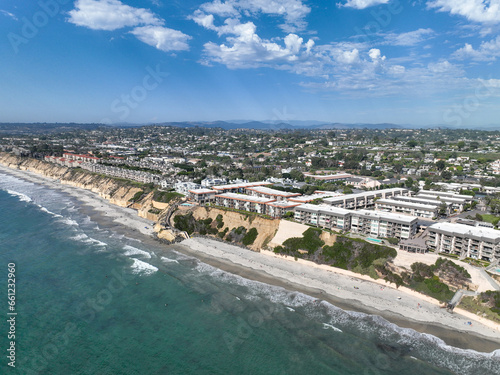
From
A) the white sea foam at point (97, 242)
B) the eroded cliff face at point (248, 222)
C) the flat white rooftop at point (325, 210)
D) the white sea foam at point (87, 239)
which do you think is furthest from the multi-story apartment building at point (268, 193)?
the white sea foam at point (87, 239)

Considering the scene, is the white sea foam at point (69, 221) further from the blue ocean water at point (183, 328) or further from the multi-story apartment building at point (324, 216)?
the multi-story apartment building at point (324, 216)

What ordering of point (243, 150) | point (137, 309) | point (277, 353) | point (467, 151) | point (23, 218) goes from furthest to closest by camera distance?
point (243, 150) → point (467, 151) → point (23, 218) → point (137, 309) → point (277, 353)

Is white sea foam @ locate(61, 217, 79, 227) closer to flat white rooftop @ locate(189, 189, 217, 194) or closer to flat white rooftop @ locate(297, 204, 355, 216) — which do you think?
flat white rooftop @ locate(189, 189, 217, 194)

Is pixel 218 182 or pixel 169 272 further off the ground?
pixel 218 182

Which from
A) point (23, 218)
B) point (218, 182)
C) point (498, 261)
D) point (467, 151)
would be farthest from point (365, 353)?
point (467, 151)

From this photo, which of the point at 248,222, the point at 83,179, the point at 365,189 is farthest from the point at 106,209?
the point at 365,189

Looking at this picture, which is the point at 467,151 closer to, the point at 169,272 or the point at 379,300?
the point at 379,300

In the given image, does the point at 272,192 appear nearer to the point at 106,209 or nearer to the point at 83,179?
the point at 106,209
